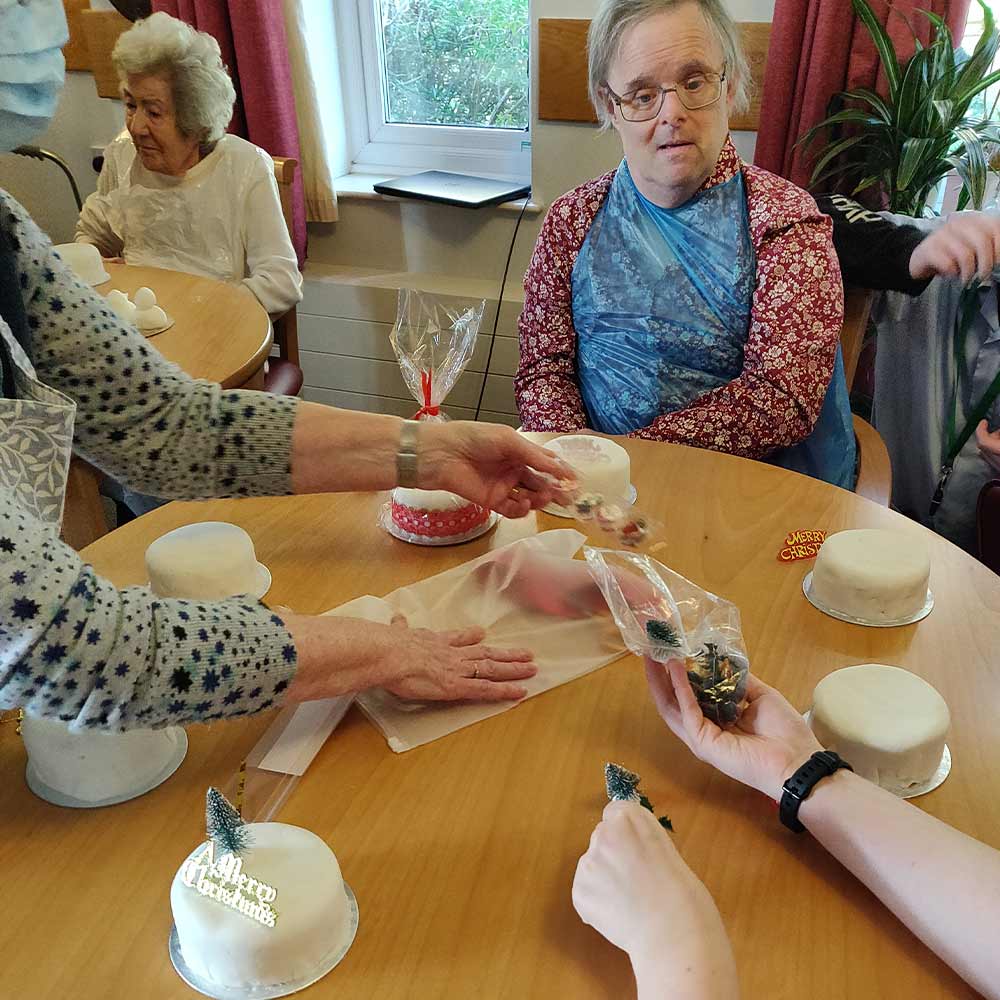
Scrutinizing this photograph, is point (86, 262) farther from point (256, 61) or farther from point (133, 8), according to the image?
point (133, 8)

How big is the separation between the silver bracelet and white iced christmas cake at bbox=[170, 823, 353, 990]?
2.10ft

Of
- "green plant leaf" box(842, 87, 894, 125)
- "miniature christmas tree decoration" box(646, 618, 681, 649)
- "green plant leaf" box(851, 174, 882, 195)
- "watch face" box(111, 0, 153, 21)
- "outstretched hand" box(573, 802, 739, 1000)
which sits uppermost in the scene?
"watch face" box(111, 0, 153, 21)

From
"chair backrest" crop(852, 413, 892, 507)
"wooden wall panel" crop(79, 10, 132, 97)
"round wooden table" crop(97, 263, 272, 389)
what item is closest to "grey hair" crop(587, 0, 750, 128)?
"chair backrest" crop(852, 413, 892, 507)

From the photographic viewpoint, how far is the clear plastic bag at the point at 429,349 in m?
1.55

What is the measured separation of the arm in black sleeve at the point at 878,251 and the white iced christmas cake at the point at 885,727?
3.99 ft

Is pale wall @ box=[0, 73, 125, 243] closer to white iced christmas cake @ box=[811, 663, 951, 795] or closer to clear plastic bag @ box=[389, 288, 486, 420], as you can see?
clear plastic bag @ box=[389, 288, 486, 420]

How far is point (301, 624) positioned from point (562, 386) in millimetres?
1207

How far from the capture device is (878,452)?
75.9 inches

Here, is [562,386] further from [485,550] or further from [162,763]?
[162,763]

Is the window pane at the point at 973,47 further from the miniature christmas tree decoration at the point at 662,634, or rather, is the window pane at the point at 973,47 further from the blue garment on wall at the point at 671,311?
the miniature christmas tree decoration at the point at 662,634

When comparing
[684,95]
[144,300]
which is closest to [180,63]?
[144,300]

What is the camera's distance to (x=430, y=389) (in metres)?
1.54

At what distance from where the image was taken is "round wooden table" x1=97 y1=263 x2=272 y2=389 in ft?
6.93

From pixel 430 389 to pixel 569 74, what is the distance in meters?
1.81
